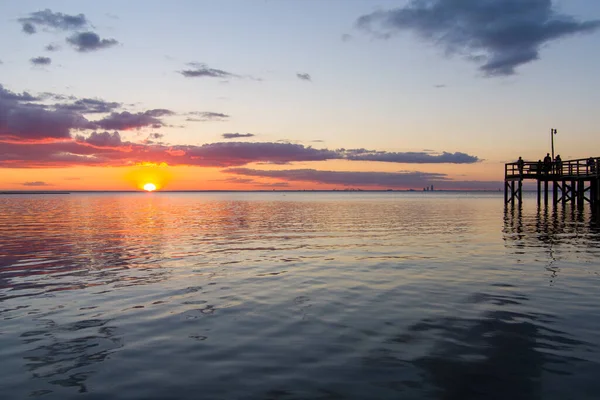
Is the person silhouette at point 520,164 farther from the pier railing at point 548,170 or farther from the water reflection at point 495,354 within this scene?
the water reflection at point 495,354

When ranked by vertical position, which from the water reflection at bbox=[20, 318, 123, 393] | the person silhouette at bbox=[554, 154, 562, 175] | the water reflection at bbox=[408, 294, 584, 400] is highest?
the person silhouette at bbox=[554, 154, 562, 175]

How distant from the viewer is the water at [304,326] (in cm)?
612

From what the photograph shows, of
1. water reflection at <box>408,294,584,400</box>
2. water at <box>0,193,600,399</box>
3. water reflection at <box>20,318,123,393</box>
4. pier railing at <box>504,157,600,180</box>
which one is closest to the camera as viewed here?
water reflection at <box>408,294,584,400</box>

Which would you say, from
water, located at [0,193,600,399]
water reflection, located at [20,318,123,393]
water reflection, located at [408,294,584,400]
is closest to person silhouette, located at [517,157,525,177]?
water, located at [0,193,600,399]

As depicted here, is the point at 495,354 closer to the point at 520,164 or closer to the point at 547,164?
the point at 520,164

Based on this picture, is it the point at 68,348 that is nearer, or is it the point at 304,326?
the point at 68,348

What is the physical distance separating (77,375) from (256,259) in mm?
11211

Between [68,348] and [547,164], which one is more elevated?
[547,164]

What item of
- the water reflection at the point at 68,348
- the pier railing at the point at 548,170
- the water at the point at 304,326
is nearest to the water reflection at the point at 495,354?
the water at the point at 304,326

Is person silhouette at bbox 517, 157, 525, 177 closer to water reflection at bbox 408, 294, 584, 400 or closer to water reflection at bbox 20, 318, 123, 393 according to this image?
water reflection at bbox 408, 294, 584, 400

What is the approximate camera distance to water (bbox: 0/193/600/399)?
6117 millimetres

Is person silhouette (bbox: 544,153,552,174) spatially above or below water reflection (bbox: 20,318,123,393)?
above

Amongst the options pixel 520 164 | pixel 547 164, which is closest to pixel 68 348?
pixel 520 164

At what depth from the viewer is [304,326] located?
8703mm
